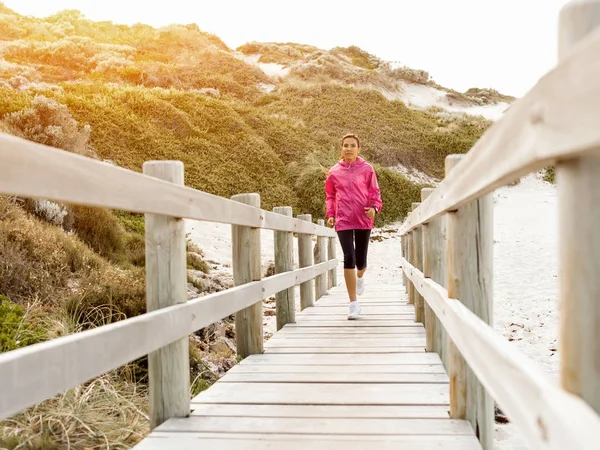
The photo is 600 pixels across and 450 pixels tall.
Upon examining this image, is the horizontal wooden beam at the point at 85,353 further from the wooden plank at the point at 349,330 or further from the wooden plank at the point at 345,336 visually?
the wooden plank at the point at 349,330

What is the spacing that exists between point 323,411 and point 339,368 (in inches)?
40.0

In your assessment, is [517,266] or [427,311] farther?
[517,266]

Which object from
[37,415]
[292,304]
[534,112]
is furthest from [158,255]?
[292,304]

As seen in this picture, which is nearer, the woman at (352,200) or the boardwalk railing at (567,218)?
the boardwalk railing at (567,218)

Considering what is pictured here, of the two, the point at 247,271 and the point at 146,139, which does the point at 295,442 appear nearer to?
the point at 247,271

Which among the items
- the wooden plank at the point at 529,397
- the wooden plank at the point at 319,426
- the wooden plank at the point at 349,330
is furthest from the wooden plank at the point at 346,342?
the wooden plank at the point at 529,397

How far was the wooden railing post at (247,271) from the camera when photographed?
4.10 m

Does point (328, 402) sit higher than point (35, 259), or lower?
lower

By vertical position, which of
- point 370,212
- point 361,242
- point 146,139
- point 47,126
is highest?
point 146,139

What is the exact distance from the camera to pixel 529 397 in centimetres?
115

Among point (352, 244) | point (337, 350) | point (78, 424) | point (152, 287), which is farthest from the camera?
Answer: point (352, 244)

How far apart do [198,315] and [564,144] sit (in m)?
2.20

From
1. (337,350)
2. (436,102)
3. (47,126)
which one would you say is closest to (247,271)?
(337,350)

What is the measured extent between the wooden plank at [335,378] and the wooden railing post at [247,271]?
58 centimetres
